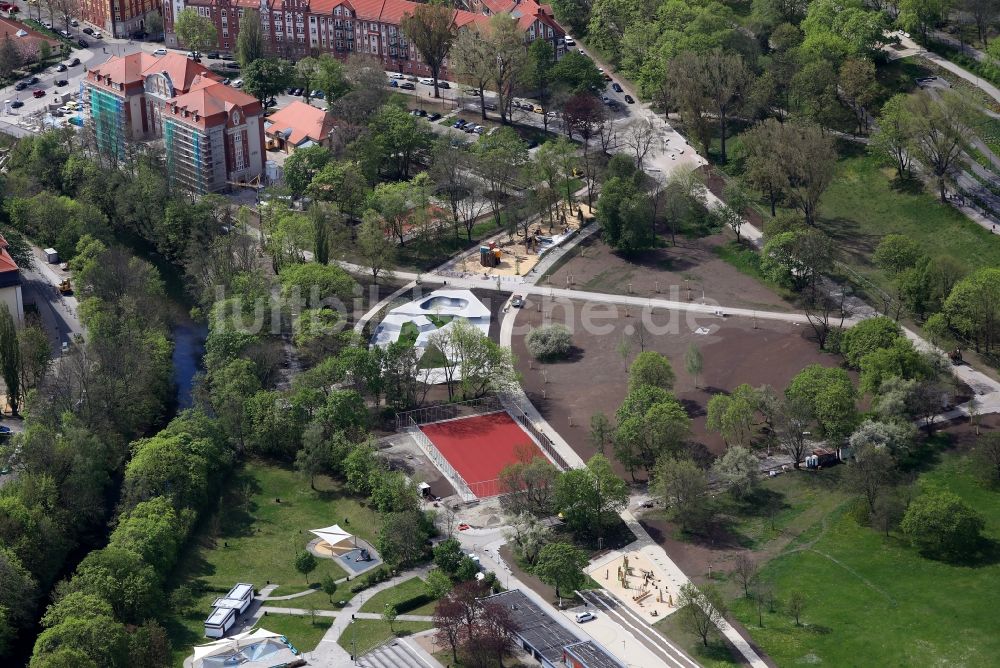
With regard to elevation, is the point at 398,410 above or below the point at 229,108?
below

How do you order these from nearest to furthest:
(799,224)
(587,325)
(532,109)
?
(587,325) < (799,224) < (532,109)

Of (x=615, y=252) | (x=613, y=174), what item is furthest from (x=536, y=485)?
(x=613, y=174)

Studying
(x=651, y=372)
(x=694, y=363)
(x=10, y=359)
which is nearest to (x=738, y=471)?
(x=651, y=372)

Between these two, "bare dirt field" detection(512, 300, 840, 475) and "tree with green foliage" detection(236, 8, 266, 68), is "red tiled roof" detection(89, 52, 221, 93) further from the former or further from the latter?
"bare dirt field" detection(512, 300, 840, 475)

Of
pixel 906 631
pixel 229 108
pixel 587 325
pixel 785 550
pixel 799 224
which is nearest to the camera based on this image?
pixel 906 631

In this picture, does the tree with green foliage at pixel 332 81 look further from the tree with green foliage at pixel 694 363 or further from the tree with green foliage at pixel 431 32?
the tree with green foliage at pixel 694 363

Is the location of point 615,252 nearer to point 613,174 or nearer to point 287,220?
point 613,174

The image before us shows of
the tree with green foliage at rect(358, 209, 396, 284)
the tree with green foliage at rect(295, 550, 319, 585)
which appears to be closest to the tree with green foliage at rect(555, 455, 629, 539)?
the tree with green foliage at rect(295, 550, 319, 585)

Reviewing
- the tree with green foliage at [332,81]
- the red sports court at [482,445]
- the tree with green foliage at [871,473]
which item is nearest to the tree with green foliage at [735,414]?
the tree with green foliage at [871,473]
